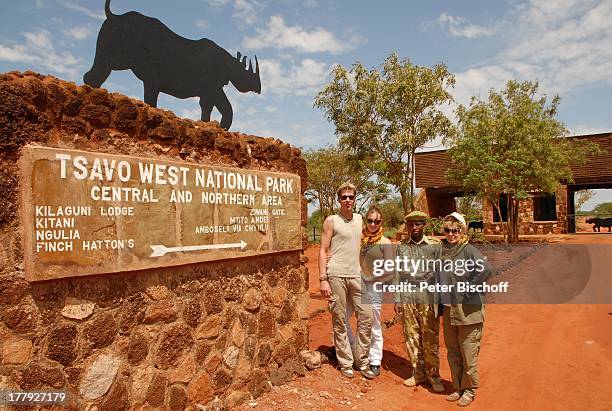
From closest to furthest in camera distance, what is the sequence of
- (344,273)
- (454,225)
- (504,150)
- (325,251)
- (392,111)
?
1. (454,225)
2. (344,273)
3. (325,251)
4. (392,111)
5. (504,150)

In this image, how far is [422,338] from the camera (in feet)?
15.5

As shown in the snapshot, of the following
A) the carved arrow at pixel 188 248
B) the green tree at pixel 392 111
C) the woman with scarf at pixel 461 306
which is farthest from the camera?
the green tree at pixel 392 111

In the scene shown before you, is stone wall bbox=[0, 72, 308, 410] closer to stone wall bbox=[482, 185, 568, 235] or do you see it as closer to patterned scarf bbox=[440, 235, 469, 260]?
patterned scarf bbox=[440, 235, 469, 260]

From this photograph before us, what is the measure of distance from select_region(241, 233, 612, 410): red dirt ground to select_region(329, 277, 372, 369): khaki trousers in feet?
0.70

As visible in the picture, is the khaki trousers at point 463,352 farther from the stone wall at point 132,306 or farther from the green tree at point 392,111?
the green tree at point 392,111

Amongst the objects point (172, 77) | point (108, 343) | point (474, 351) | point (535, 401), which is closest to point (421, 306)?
point (474, 351)

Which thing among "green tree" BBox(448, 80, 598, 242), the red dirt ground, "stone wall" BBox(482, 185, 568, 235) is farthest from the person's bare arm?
"stone wall" BBox(482, 185, 568, 235)

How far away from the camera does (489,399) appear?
450 cm

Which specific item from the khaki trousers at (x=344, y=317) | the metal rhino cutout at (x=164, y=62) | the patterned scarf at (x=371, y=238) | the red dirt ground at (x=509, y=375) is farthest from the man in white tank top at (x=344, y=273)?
the metal rhino cutout at (x=164, y=62)

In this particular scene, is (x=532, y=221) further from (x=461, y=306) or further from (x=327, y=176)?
(x=461, y=306)

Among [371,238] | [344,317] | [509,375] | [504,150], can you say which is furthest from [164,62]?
[504,150]

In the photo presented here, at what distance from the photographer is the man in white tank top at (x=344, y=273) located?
15.5 feet

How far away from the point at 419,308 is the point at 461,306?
21.1 inches

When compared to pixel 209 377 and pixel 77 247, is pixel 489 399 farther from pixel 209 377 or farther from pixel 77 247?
pixel 77 247
